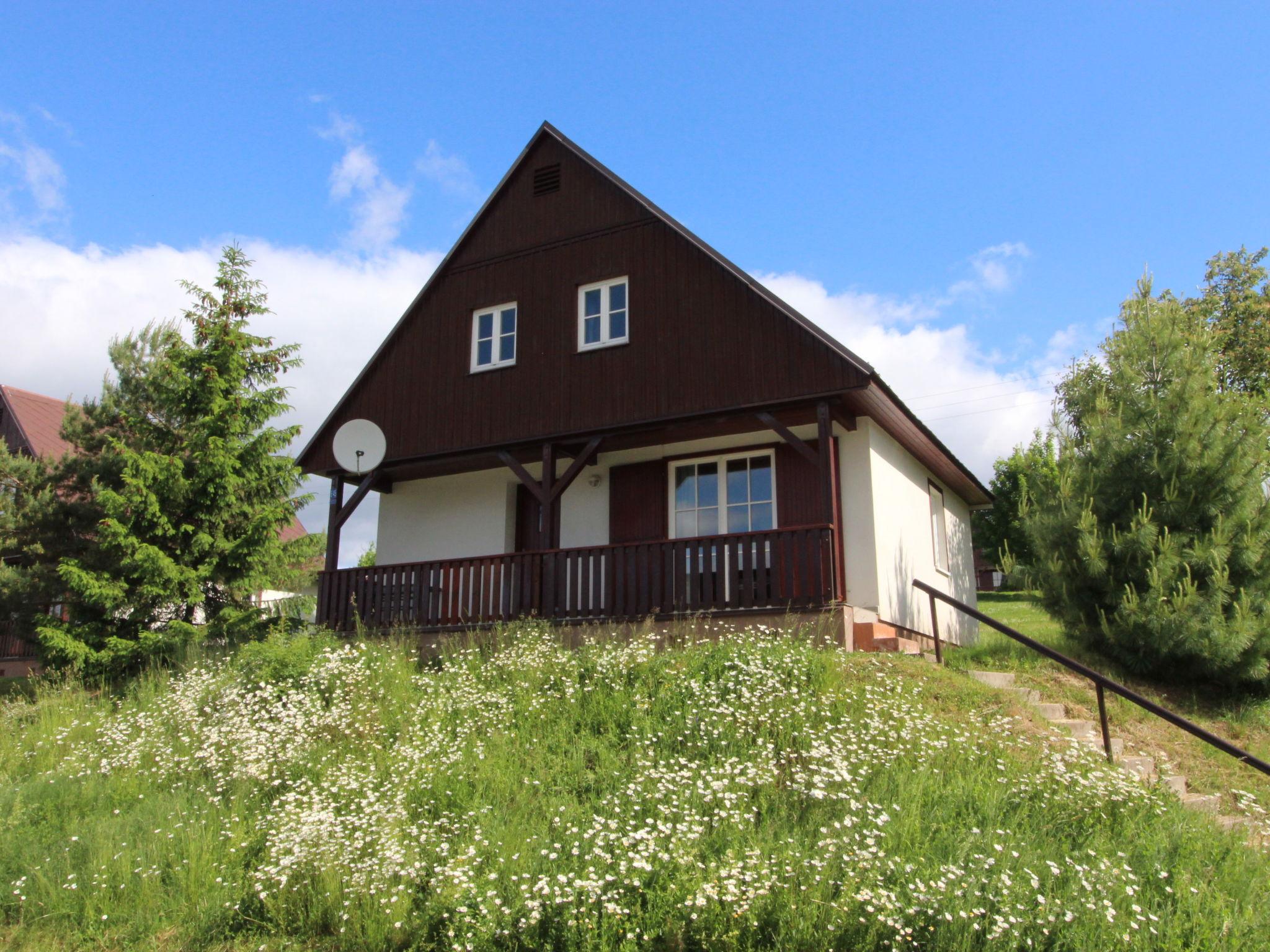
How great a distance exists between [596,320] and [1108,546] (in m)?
7.25

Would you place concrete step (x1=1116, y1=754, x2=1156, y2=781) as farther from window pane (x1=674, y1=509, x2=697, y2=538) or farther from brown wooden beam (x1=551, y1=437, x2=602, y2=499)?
brown wooden beam (x1=551, y1=437, x2=602, y2=499)

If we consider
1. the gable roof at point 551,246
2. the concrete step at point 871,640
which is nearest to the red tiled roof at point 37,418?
the gable roof at point 551,246

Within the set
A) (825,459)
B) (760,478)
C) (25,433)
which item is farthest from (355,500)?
(25,433)

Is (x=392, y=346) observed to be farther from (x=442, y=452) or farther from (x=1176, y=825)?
(x=1176, y=825)

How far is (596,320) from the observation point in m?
13.9

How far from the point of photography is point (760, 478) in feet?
43.9

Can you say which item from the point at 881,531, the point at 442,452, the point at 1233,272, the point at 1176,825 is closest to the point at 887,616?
the point at 881,531

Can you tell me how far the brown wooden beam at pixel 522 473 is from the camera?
1317 centimetres

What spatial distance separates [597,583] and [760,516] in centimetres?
248

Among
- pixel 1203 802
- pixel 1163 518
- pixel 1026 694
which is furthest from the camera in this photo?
pixel 1163 518

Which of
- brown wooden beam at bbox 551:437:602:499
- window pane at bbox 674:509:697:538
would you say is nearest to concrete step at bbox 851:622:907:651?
window pane at bbox 674:509:697:538

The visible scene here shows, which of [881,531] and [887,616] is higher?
[881,531]

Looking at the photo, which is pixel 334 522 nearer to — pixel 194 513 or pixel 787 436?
pixel 194 513

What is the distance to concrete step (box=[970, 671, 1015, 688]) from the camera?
1012 centimetres
